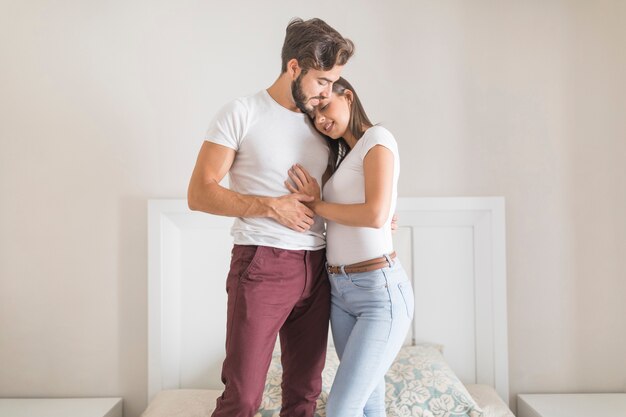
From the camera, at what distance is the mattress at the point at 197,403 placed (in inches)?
82.8

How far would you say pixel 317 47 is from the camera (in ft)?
4.84

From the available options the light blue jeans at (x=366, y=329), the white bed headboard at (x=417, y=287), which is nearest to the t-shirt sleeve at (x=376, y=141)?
the light blue jeans at (x=366, y=329)

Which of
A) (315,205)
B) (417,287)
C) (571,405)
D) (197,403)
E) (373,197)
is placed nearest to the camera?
(373,197)

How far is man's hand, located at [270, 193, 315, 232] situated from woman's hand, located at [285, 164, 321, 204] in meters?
0.03

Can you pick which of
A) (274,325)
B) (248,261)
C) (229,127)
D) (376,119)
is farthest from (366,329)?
(376,119)

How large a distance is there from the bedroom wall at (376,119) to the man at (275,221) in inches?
38.6

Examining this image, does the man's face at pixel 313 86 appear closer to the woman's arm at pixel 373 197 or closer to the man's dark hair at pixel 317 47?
the man's dark hair at pixel 317 47

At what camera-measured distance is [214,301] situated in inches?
98.2

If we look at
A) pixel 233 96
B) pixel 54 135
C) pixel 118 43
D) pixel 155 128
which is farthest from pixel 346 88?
pixel 54 135

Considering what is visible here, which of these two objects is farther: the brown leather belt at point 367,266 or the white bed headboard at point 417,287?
the white bed headboard at point 417,287

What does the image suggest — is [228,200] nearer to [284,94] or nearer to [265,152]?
[265,152]

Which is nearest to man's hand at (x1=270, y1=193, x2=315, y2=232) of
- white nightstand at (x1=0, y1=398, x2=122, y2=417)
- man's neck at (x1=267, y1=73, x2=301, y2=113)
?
man's neck at (x1=267, y1=73, x2=301, y2=113)

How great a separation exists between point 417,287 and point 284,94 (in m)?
1.21

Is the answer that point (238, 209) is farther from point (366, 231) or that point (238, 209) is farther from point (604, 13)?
point (604, 13)
